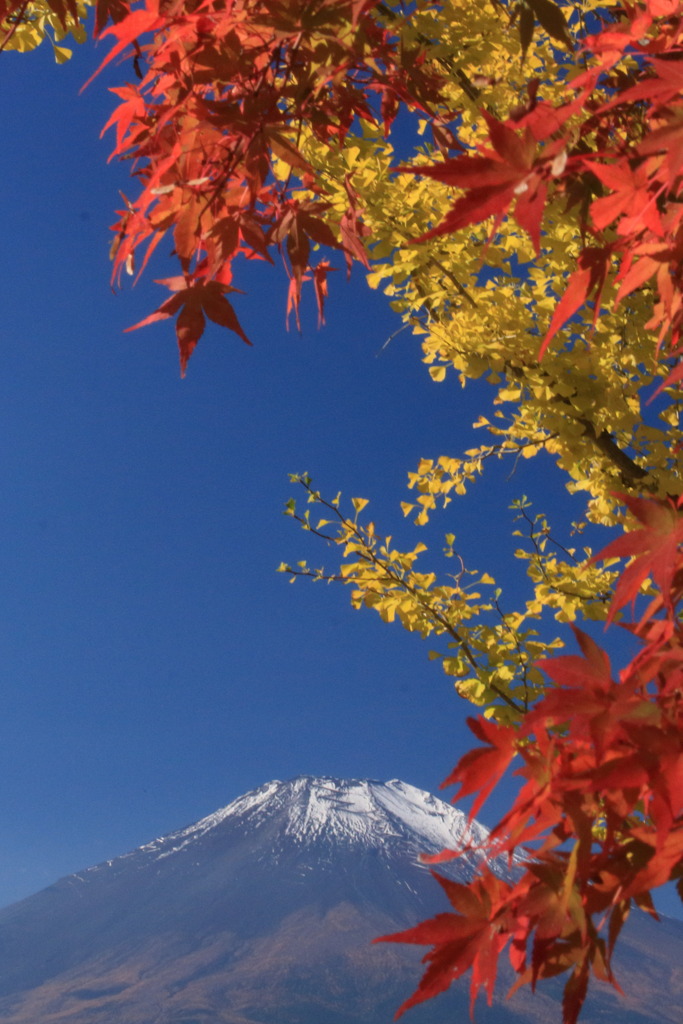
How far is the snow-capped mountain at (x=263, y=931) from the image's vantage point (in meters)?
158

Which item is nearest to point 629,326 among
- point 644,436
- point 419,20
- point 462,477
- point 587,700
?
point 644,436

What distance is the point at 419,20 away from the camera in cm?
309

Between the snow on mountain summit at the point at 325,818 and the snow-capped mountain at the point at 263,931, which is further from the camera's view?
the snow on mountain summit at the point at 325,818

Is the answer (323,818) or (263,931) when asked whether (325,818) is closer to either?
(323,818)

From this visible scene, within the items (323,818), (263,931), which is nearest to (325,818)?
(323,818)

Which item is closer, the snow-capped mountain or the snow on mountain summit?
the snow-capped mountain

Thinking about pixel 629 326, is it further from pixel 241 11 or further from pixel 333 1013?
pixel 333 1013

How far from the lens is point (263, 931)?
559 feet

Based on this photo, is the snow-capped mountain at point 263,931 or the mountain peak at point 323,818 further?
the mountain peak at point 323,818

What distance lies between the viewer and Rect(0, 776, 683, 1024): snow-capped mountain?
158375mm

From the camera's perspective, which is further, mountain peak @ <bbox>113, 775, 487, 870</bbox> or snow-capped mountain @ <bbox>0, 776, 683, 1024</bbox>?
mountain peak @ <bbox>113, 775, 487, 870</bbox>

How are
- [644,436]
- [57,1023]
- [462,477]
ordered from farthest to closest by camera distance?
[57,1023] < [462,477] < [644,436]

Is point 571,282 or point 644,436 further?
point 644,436

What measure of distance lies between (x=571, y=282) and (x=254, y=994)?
19376 cm
